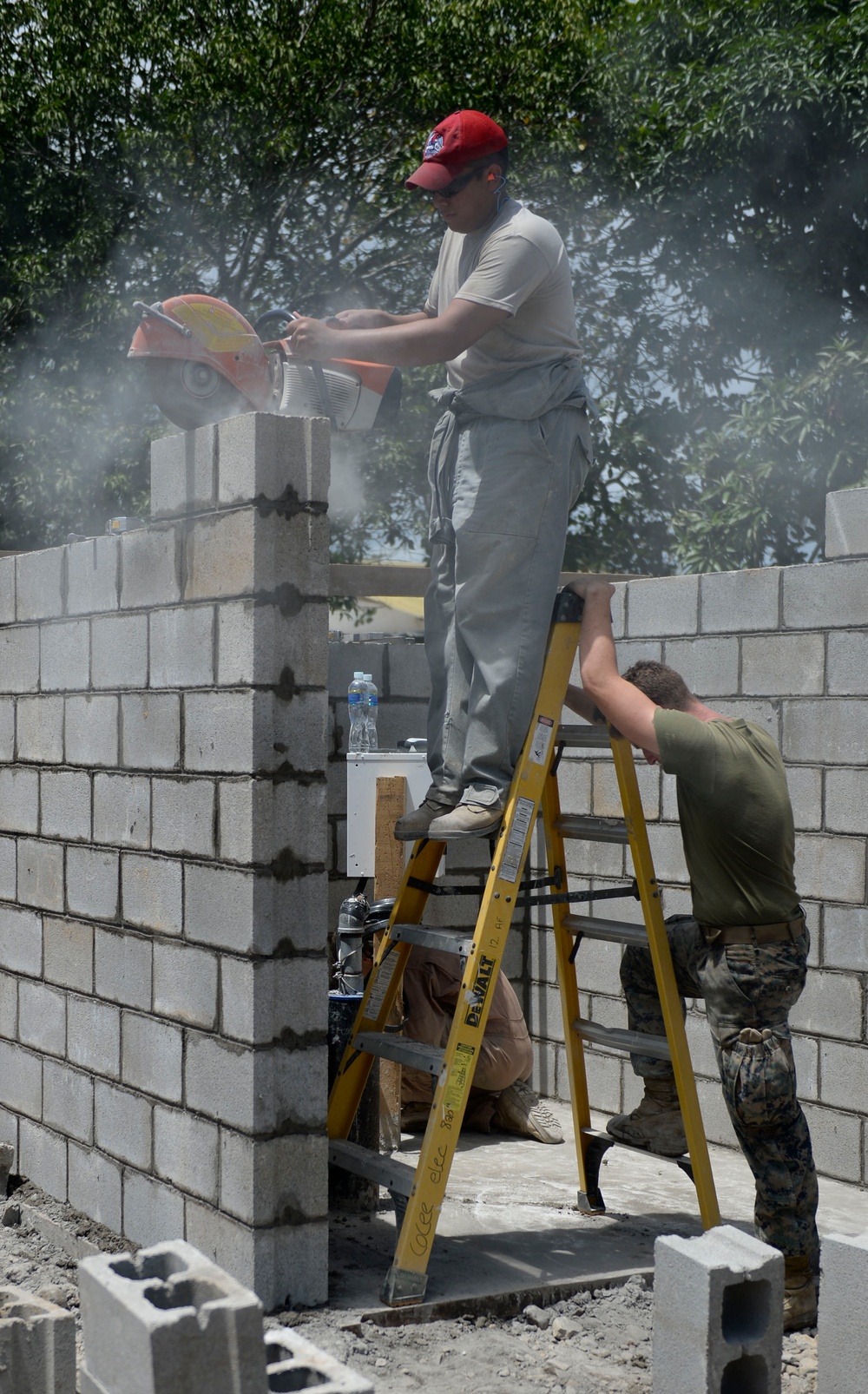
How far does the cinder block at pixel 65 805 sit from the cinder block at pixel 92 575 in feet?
1.76

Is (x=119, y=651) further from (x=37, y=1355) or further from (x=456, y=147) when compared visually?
(x=37, y=1355)

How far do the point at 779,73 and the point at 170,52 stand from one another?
6009 mm

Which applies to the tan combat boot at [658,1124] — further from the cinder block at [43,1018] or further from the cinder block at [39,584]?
the cinder block at [39,584]

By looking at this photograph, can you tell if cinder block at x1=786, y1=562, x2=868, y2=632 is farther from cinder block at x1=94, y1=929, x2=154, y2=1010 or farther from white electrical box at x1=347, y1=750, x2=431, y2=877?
cinder block at x1=94, y1=929, x2=154, y2=1010

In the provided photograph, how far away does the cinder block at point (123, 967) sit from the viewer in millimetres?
4059

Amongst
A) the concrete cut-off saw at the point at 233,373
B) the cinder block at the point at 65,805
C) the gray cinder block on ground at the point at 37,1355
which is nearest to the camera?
the gray cinder block on ground at the point at 37,1355

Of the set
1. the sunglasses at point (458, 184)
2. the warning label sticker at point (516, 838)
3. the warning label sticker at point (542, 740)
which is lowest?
the warning label sticker at point (516, 838)

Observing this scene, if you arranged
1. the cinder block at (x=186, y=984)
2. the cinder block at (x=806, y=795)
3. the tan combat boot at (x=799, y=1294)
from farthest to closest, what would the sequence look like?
the cinder block at (x=806, y=795) → the cinder block at (x=186, y=984) → the tan combat boot at (x=799, y=1294)

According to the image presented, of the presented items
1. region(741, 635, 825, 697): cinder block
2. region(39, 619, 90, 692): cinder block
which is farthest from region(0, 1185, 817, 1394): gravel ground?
region(741, 635, 825, 697): cinder block

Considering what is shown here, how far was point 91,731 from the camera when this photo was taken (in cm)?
443

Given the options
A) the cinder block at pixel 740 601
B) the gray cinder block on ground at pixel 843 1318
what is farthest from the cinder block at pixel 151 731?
the cinder block at pixel 740 601

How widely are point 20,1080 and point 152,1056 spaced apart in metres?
1.11

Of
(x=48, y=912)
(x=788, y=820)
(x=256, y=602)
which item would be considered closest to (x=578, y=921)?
(x=788, y=820)

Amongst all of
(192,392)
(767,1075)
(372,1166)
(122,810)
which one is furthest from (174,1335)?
(192,392)
